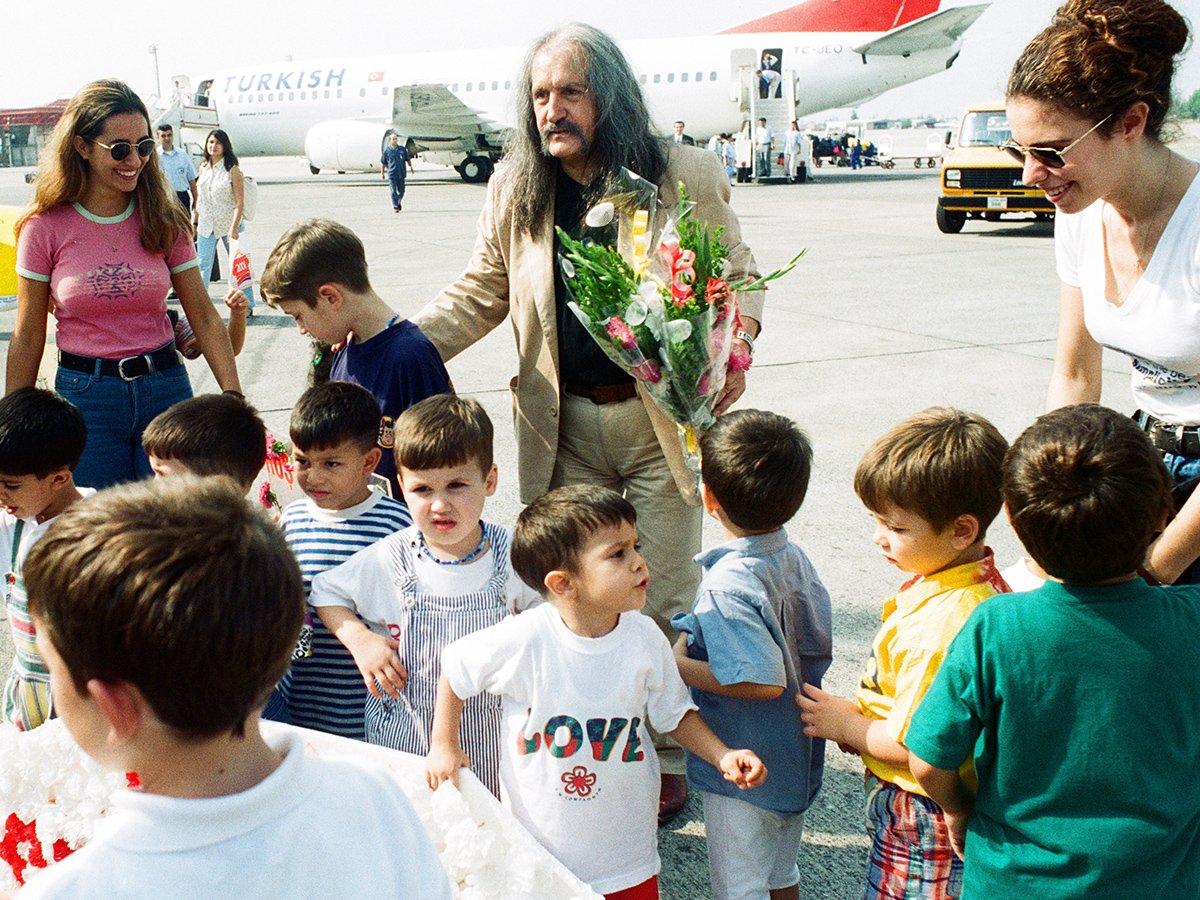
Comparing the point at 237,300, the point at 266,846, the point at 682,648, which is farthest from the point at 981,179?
the point at 266,846

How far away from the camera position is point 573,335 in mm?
3412

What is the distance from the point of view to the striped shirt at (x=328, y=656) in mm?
2932

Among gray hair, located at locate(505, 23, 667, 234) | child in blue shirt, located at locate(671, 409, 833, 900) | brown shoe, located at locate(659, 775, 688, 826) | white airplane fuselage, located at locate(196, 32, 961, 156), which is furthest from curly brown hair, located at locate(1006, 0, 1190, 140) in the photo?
white airplane fuselage, located at locate(196, 32, 961, 156)

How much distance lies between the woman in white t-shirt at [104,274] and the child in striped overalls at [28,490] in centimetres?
Result: 73

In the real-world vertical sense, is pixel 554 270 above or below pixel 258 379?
above

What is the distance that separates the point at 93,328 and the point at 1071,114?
3.12 m

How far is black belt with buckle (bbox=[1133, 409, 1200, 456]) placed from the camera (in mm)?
2486

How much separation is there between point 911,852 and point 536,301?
1943mm

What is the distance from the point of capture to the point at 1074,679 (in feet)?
5.90

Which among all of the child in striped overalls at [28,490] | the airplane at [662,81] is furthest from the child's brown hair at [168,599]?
the airplane at [662,81]

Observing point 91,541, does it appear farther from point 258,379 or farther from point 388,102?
point 388,102

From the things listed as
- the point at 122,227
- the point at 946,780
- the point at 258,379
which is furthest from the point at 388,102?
the point at 946,780

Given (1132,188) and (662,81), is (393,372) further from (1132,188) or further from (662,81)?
(662,81)

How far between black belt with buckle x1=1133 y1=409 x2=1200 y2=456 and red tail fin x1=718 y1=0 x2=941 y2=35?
138ft
